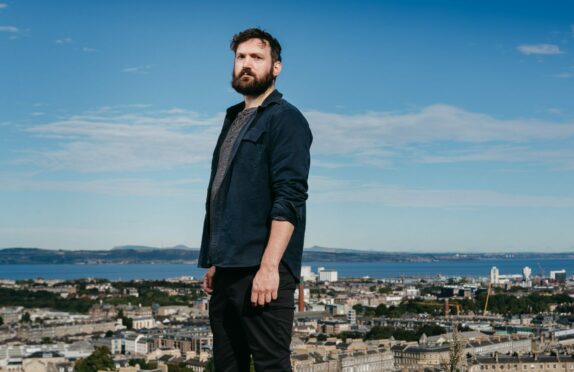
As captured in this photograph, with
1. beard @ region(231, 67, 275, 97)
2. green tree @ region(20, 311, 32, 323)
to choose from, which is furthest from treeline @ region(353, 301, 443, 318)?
beard @ region(231, 67, 275, 97)

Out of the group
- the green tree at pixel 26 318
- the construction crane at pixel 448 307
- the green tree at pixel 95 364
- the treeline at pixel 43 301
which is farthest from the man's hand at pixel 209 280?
the treeline at pixel 43 301

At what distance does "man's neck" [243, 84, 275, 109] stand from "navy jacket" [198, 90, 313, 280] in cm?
8

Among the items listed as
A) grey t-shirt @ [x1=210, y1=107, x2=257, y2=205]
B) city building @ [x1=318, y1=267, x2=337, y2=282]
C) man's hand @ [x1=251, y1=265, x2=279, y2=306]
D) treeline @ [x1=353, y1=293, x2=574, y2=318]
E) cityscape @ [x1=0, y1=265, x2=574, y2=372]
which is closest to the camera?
man's hand @ [x1=251, y1=265, x2=279, y2=306]

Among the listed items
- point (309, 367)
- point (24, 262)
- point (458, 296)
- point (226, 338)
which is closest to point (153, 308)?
point (458, 296)

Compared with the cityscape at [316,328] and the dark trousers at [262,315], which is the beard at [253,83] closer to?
Answer: the dark trousers at [262,315]

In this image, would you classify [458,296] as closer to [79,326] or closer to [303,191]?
[79,326]

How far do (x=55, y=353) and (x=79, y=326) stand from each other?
33.5 feet

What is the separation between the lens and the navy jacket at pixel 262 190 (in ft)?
5.82

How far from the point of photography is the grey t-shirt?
1880 millimetres

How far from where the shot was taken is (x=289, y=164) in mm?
1775

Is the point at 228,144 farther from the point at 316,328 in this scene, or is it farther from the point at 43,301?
the point at 43,301

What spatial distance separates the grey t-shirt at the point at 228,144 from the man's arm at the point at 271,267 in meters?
0.19

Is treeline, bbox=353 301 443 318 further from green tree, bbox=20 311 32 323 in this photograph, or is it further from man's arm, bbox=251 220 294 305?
man's arm, bbox=251 220 294 305

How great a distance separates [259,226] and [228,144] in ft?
0.72
